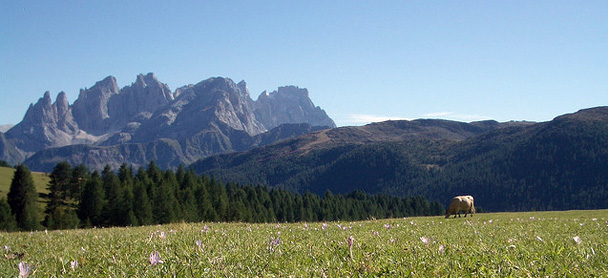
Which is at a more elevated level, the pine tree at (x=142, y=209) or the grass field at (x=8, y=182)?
the grass field at (x=8, y=182)

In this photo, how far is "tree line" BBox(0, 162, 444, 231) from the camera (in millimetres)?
75875

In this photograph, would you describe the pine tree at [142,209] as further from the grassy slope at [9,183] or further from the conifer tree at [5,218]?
the grassy slope at [9,183]

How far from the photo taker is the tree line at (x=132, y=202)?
75875mm

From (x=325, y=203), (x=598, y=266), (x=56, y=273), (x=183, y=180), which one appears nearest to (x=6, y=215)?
(x=183, y=180)

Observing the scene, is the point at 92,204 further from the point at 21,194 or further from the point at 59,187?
the point at 59,187

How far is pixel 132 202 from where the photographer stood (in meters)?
77.9

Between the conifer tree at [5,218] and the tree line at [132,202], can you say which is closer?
the conifer tree at [5,218]

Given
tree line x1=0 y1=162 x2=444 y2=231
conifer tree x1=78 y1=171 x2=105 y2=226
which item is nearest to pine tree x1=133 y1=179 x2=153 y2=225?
tree line x1=0 y1=162 x2=444 y2=231

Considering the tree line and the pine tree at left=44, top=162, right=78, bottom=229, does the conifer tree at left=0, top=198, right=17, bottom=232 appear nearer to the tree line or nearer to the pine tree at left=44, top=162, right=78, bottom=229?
the tree line

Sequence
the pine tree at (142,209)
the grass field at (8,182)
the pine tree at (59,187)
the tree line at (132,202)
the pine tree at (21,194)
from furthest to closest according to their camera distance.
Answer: the grass field at (8,182), the pine tree at (59,187), the pine tree at (21,194), the pine tree at (142,209), the tree line at (132,202)

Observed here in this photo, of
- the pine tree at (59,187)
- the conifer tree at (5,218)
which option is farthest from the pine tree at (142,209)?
the pine tree at (59,187)


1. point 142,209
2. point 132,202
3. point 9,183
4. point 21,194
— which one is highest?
point 9,183

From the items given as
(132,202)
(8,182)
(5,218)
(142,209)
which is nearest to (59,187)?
(8,182)

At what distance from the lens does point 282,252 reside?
19.4 feet
